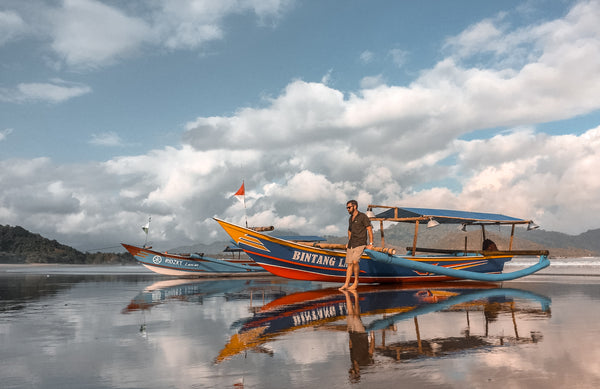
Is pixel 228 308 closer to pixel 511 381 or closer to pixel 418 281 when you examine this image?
pixel 511 381

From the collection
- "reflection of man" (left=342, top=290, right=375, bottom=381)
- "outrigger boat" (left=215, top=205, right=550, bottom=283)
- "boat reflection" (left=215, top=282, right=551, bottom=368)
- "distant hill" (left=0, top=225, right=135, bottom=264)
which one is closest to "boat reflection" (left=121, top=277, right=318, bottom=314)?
"outrigger boat" (left=215, top=205, right=550, bottom=283)

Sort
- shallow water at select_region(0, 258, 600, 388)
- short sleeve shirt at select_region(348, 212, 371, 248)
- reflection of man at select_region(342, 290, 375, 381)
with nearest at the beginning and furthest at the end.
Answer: shallow water at select_region(0, 258, 600, 388) → reflection of man at select_region(342, 290, 375, 381) → short sleeve shirt at select_region(348, 212, 371, 248)

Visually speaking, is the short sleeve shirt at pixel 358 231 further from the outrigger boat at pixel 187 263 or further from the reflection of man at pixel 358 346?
the outrigger boat at pixel 187 263

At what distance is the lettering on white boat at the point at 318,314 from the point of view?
23.0ft

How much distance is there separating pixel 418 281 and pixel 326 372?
546 inches

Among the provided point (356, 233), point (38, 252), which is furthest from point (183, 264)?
point (38, 252)

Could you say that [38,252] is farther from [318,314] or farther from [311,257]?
[318,314]

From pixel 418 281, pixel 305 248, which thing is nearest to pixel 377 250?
pixel 305 248

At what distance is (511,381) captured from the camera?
3539 millimetres

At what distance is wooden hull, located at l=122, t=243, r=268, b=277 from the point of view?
27125 millimetres

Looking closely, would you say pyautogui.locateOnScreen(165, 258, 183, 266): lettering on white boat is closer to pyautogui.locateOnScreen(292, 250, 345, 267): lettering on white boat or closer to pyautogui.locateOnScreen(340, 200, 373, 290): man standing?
pyautogui.locateOnScreen(292, 250, 345, 267): lettering on white boat

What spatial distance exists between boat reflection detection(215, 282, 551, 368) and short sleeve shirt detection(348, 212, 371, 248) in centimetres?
263

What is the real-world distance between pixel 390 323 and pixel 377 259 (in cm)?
755

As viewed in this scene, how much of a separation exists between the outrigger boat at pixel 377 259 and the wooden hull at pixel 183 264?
13.3 meters
